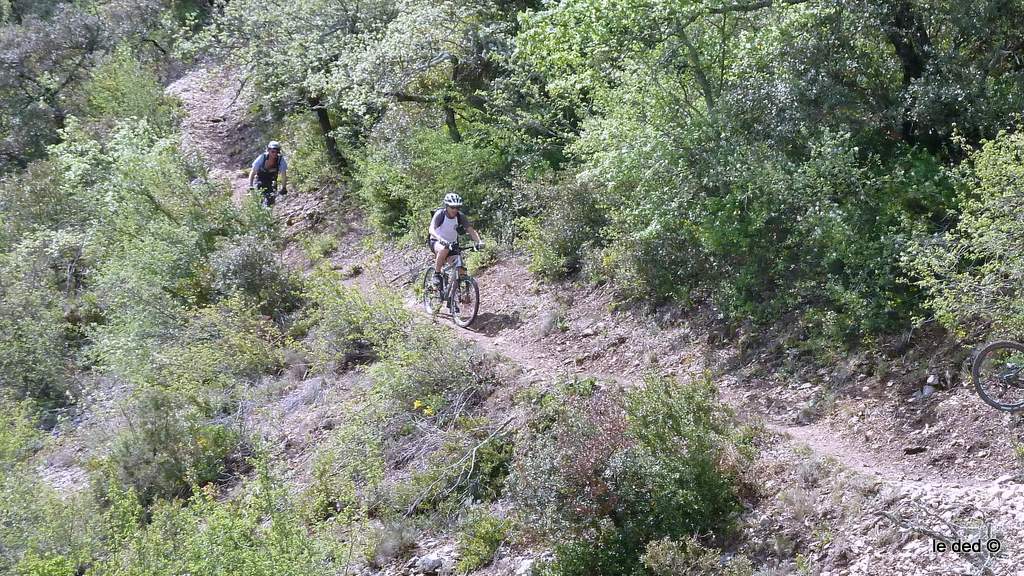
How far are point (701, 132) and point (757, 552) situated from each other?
5438mm

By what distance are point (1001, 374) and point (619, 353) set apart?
5185mm

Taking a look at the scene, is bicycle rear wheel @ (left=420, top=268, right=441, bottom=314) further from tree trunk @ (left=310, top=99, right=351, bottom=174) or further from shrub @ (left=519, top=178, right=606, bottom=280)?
tree trunk @ (left=310, top=99, right=351, bottom=174)

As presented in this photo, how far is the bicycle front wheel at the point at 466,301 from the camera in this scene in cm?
1309

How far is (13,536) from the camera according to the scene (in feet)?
32.8

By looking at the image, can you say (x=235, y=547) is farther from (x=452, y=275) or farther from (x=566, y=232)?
(x=566, y=232)

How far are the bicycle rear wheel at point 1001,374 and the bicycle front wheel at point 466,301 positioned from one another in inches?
298

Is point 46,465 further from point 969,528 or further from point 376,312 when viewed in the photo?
point 969,528

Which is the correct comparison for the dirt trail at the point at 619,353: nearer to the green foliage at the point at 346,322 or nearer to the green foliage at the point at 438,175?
the green foliage at the point at 438,175

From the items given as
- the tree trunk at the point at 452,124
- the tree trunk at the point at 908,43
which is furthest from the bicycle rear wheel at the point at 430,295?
the tree trunk at the point at 908,43

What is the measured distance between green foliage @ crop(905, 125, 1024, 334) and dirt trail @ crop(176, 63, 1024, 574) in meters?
1.40

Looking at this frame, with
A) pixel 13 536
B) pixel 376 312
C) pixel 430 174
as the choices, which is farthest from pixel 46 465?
pixel 430 174

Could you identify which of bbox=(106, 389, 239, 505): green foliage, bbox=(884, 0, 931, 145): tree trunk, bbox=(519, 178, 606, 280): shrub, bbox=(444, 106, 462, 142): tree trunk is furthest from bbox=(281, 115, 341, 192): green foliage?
bbox=(884, 0, 931, 145): tree trunk

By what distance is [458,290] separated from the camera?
519 inches

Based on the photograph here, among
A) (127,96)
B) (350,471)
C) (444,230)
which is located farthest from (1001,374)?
(127,96)
